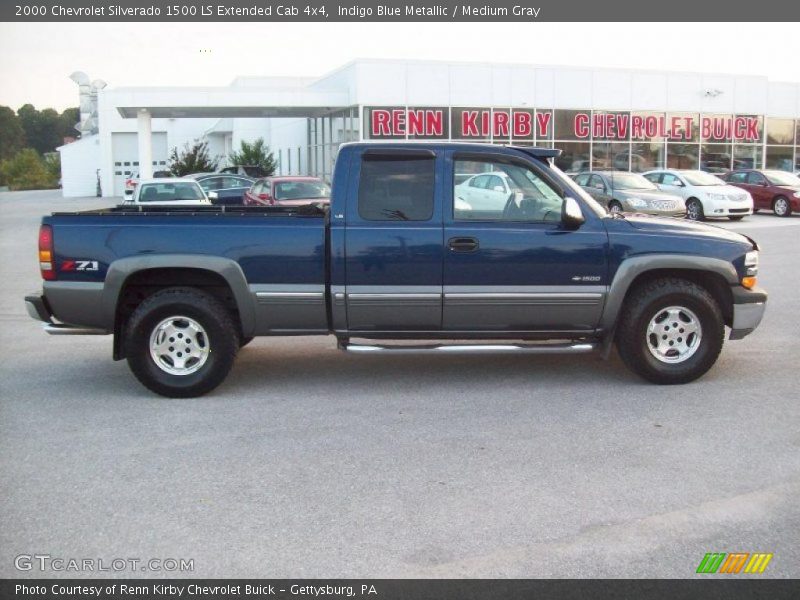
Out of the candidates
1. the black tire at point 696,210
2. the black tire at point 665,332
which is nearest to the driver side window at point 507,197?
the black tire at point 665,332

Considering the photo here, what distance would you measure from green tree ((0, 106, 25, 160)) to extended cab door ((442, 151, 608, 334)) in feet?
310

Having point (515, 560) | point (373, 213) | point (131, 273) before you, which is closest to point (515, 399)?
point (373, 213)

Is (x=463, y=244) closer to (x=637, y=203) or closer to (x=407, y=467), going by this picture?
(x=407, y=467)

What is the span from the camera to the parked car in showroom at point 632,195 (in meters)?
21.9

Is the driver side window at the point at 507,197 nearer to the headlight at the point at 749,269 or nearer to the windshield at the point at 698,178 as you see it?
the headlight at the point at 749,269

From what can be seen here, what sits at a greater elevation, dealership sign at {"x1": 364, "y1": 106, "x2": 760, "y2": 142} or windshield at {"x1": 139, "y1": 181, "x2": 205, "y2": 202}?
dealership sign at {"x1": 364, "y1": 106, "x2": 760, "y2": 142}

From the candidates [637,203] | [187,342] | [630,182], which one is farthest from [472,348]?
[630,182]

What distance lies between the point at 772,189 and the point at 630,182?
6.74 metres

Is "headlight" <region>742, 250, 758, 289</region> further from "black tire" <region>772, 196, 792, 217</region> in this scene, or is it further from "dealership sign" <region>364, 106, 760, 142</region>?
"dealership sign" <region>364, 106, 760, 142</region>

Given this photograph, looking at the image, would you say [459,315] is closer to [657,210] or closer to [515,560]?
[515,560]

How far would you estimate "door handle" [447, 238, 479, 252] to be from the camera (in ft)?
21.6

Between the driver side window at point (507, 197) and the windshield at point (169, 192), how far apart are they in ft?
46.4
